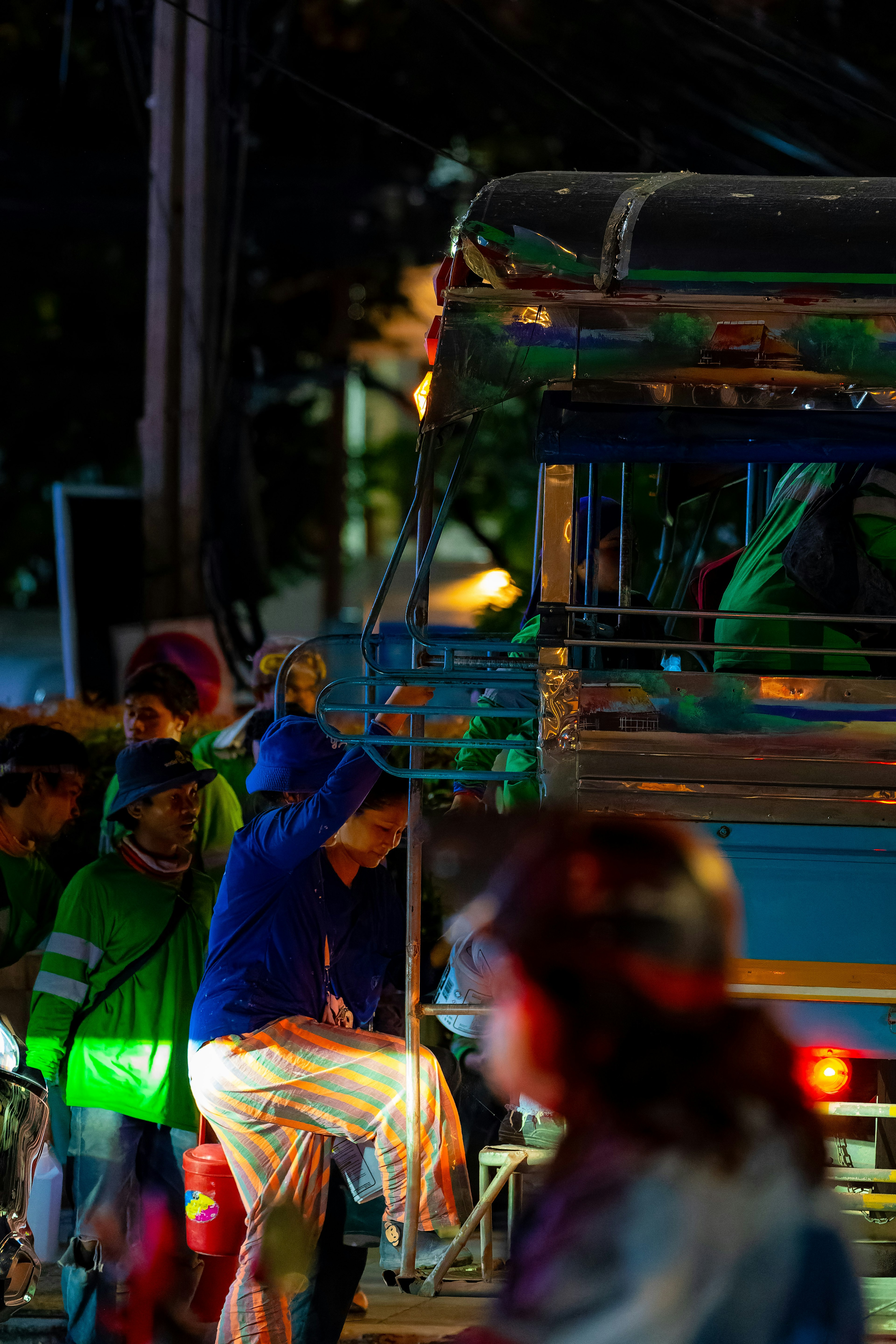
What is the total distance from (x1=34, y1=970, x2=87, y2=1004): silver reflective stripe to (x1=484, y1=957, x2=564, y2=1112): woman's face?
3231 millimetres

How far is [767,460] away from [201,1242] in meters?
2.68

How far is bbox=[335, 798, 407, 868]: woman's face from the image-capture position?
455cm

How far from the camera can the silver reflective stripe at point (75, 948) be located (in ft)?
16.2

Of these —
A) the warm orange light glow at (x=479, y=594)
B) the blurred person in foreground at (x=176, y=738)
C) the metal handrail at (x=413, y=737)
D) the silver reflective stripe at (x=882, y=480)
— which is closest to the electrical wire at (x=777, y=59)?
the warm orange light glow at (x=479, y=594)

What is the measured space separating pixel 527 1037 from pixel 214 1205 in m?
2.91

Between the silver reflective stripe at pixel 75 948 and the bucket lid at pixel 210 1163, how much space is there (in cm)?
75

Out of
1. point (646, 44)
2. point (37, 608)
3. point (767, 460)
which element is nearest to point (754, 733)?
point (767, 460)

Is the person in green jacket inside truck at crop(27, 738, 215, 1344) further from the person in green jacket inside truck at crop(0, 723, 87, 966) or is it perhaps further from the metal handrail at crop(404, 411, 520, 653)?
the metal handrail at crop(404, 411, 520, 653)

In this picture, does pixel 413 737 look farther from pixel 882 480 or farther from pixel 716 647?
pixel 882 480

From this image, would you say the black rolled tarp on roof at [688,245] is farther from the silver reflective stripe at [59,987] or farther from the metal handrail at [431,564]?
the silver reflective stripe at [59,987]

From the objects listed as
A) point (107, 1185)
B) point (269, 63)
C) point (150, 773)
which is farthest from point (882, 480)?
point (269, 63)

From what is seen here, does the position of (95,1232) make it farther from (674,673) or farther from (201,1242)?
(674,673)

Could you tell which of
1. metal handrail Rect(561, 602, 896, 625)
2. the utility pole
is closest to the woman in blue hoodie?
metal handrail Rect(561, 602, 896, 625)

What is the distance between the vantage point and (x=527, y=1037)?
74.1 inches
